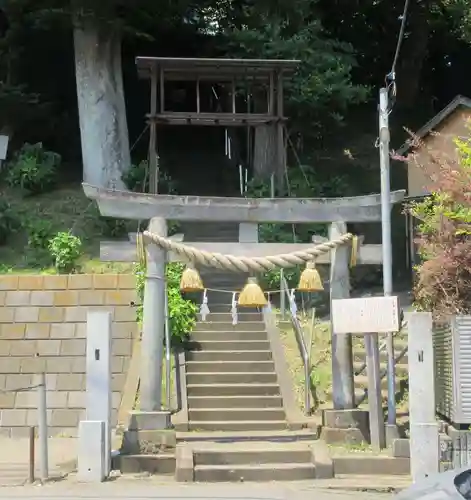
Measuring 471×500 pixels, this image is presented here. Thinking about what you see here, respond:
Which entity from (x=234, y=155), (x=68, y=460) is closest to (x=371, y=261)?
(x=68, y=460)

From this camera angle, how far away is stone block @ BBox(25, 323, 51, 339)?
13703mm

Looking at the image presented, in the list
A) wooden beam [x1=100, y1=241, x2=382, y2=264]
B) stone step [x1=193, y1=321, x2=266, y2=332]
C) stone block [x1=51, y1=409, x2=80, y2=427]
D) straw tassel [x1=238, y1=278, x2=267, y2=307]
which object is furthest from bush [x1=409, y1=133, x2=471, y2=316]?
stone block [x1=51, y1=409, x2=80, y2=427]

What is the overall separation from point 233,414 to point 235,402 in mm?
388

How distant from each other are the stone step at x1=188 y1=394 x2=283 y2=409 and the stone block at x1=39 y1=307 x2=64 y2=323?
3564 millimetres

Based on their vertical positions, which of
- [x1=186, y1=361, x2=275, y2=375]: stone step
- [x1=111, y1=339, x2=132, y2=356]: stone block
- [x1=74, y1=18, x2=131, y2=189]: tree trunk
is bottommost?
[x1=186, y1=361, x2=275, y2=375]: stone step

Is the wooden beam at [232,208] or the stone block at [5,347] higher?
the wooden beam at [232,208]

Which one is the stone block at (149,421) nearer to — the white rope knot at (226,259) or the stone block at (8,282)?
Answer: the white rope knot at (226,259)

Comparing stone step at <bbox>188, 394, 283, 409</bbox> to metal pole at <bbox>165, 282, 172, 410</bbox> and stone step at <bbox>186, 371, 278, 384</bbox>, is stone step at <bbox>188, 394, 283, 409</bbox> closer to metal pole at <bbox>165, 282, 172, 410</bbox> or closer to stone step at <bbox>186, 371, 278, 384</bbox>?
metal pole at <bbox>165, 282, 172, 410</bbox>

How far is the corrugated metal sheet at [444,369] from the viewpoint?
1002 cm

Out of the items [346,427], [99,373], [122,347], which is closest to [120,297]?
[122,347]

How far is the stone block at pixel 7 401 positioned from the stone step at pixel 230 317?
403 cm

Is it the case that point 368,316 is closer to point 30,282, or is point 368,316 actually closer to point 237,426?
point 237,426

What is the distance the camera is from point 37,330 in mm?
13812

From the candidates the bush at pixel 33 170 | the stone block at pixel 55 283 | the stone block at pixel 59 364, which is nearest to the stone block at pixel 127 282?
the stone block at pixel 55 283
